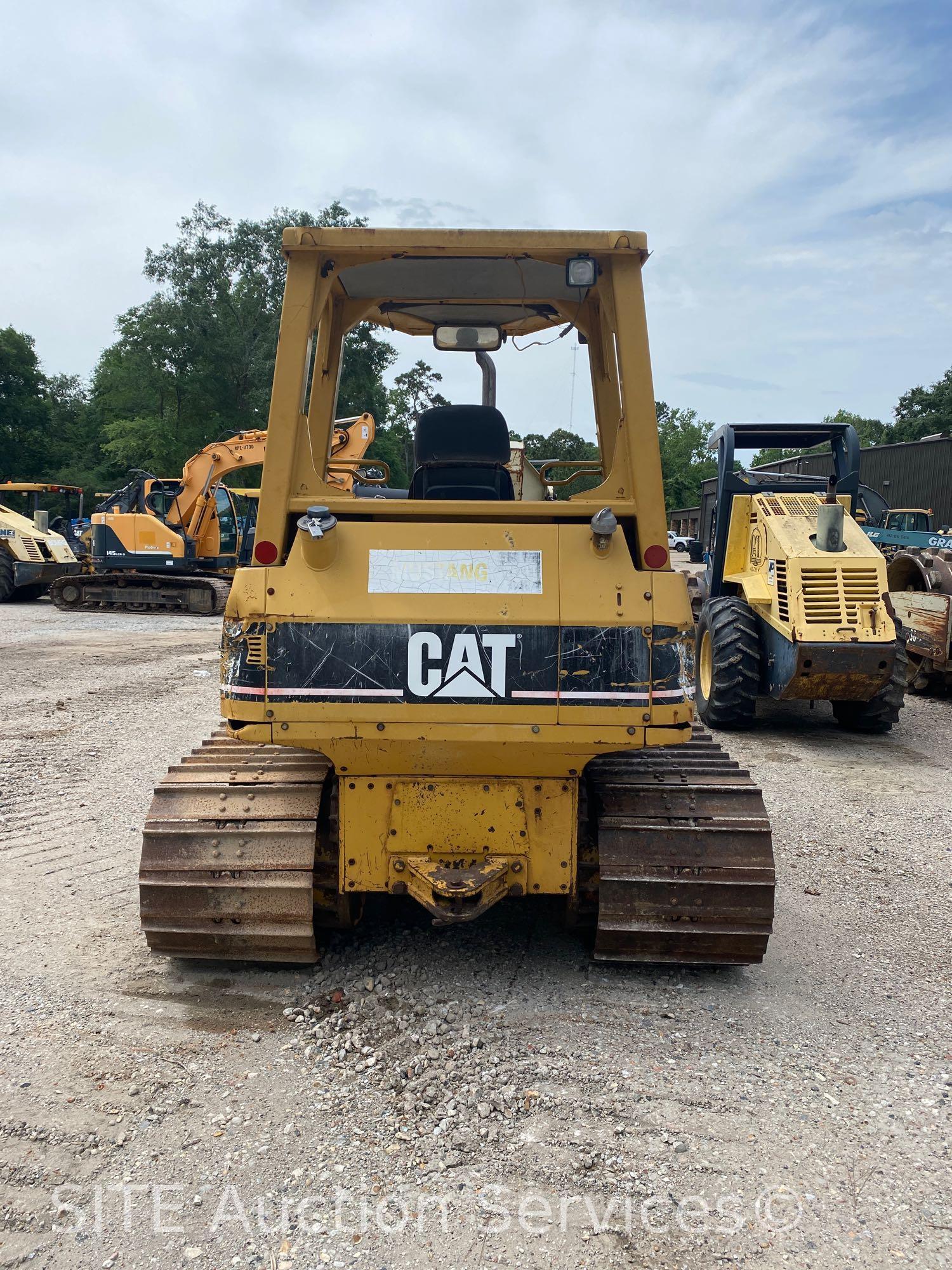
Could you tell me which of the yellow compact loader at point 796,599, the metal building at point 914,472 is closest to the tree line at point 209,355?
the metal building at point 914,472

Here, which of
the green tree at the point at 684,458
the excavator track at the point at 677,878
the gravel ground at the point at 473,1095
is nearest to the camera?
the gravel ground at the point at 473,1095

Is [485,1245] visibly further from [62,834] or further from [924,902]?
[62,834]

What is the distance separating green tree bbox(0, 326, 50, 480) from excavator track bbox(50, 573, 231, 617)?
93.5 feet

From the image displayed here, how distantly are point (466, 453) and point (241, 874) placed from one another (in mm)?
1779

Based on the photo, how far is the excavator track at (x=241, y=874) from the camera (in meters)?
3.11

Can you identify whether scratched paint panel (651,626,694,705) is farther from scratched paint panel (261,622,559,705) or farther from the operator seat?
the operator seat

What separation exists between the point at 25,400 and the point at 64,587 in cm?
3091

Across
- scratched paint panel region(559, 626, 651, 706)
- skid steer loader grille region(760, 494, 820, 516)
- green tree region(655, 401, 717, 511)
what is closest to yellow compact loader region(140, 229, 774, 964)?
scratched paint panel region(559, 626, 651, 706)

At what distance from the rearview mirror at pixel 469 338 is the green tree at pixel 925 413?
50106 millimetres

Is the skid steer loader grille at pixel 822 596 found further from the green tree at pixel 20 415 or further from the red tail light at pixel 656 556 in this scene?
the green tree at pixel 20 415

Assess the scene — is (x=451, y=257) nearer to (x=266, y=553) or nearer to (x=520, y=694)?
(x=266, y=553)

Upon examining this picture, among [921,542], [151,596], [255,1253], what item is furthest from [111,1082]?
[151,596]

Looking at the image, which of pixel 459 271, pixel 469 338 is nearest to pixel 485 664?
pixel 459 271

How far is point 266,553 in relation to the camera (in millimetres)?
2994
